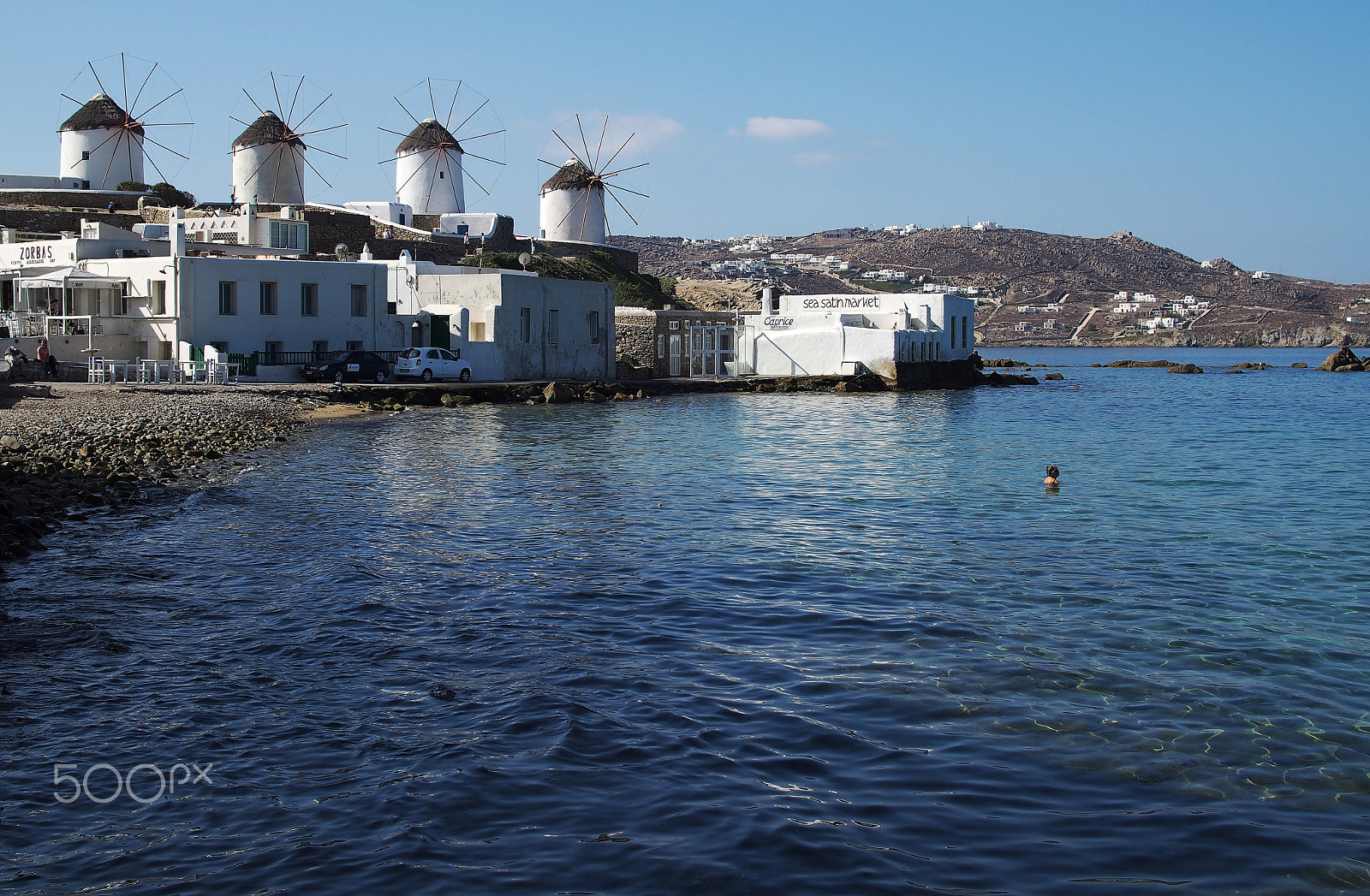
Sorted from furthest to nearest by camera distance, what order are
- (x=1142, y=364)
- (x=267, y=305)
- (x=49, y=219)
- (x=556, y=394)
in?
(x=1142, y=364) < (x=49, y=219) < (x=556, y=394) < (x=267, y=305)

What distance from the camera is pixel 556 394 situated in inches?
1512

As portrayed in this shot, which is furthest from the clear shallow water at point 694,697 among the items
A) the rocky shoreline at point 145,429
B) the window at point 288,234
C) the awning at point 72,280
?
the window at point 288,234

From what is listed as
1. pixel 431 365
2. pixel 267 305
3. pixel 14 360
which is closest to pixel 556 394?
pixel 431 365

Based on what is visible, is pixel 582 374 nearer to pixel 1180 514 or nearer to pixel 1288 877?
pixel 1180 514

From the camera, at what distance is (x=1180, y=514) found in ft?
53.4

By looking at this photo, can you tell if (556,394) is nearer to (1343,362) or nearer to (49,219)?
(49,219)

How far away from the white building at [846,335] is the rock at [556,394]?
689 inches

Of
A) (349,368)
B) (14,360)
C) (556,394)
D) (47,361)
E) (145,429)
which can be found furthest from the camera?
(556,394)

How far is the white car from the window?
459 inches

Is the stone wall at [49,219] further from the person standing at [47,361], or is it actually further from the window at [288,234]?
the person standing at [47,361]

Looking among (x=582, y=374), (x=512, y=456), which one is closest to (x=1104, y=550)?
(x=512, y=456)

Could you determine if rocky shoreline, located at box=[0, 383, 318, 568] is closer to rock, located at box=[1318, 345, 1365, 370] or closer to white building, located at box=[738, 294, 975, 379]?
white building, located at box=[738, 294, 975, 379]

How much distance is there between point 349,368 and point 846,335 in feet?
82.2

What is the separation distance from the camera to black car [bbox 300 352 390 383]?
116 feet
